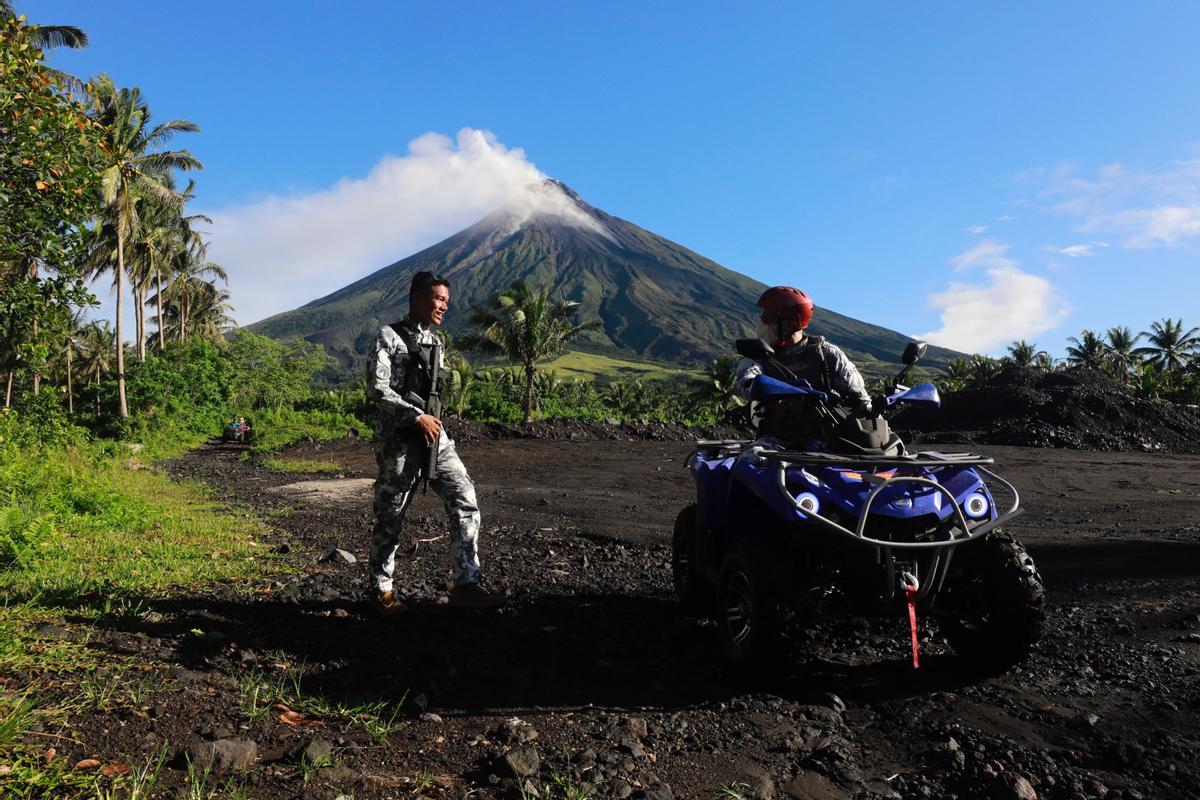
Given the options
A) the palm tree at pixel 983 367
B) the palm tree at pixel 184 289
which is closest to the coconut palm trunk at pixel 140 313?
the palm tree at pixel 184 289

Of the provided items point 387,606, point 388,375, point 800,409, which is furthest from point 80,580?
point 800,409

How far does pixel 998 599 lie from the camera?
10.6 ft

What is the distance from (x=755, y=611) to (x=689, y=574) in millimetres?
1319

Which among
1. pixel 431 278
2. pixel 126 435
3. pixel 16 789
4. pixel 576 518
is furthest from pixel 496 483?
pixel 126 435

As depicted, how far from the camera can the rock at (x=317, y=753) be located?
2.44 metres

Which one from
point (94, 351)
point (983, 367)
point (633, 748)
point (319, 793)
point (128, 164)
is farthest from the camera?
point (983, 367)

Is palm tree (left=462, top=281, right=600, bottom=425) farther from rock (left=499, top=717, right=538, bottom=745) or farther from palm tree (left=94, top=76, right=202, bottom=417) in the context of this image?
rock (left=499, top=717, right=538, bottom=745)

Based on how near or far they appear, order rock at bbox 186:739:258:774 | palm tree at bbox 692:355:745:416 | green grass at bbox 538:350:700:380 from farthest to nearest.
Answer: green grass at bbox 538:350:700:380
palm tree at bbox 692:355:745:416
rock at bbox 186:739:258:774

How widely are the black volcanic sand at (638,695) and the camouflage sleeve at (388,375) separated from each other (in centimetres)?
122

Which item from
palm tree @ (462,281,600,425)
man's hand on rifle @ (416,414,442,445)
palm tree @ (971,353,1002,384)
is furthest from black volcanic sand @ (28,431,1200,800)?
palm tree @ (971,353,1002,384)

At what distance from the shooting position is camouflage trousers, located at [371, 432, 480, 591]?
177 inches

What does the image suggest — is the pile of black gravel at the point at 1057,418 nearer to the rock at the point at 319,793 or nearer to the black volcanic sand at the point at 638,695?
the black volcanic sand at the point at 638,695

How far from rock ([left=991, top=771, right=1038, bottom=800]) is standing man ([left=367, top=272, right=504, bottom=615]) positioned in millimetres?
2770

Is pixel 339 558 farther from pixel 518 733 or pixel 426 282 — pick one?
pixel 518 733
